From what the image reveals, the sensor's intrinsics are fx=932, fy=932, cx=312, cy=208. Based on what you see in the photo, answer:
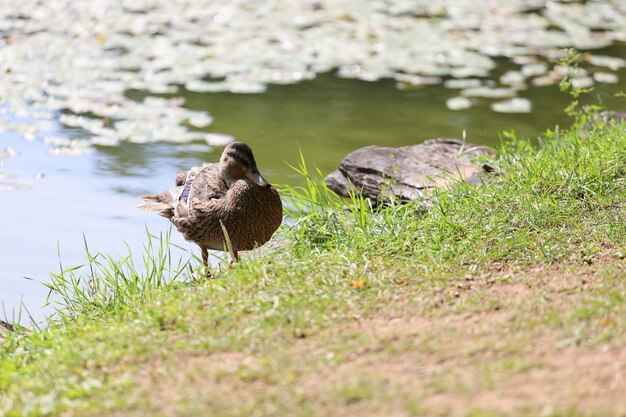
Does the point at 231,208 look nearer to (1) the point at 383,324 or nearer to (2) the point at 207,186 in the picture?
(2) the point at 207,186

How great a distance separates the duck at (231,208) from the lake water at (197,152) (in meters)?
0.73

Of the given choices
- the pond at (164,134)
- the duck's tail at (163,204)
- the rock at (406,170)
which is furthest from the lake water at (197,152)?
the rock at (406,170)

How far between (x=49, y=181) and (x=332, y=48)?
12.7 feet

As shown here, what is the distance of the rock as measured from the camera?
6.08 m

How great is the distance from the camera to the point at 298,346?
141 inches

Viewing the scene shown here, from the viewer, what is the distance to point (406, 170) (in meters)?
6.34

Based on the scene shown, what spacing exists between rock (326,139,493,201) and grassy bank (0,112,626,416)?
656mm

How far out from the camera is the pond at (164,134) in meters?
6.12

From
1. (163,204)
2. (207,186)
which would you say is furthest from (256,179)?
(163,204)

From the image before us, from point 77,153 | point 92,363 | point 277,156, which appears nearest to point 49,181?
point 77,153

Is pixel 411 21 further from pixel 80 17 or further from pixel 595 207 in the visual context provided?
pixel 595 207

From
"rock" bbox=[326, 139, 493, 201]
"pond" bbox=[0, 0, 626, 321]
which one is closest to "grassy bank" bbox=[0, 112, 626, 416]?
"rock" bbox=[326, 139, 493, 201]

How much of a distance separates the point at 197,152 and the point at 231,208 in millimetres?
2548

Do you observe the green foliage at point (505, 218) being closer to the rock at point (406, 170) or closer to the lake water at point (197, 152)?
the rock at point (406, 170)
